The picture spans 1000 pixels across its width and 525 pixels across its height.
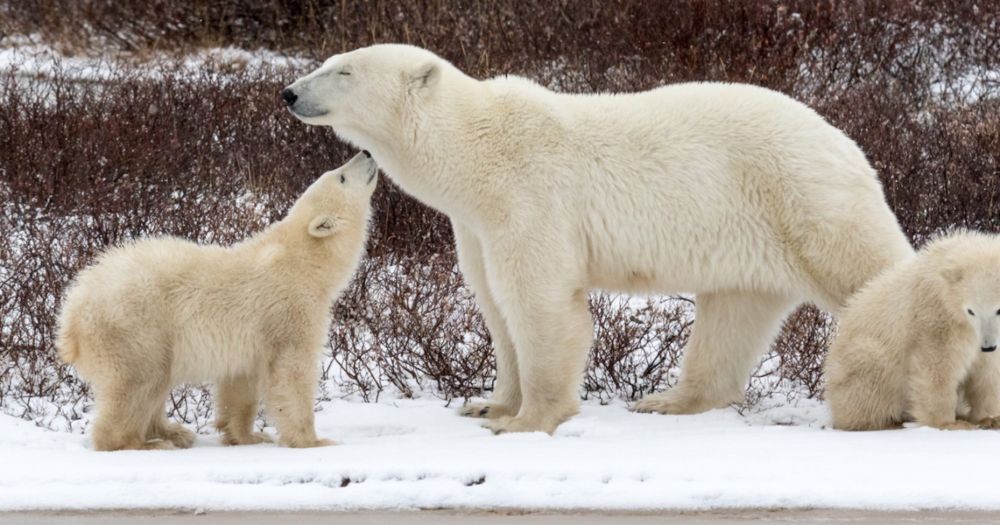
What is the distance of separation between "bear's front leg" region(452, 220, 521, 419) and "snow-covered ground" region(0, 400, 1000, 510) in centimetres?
61

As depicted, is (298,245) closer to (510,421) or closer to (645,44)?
(510,421)

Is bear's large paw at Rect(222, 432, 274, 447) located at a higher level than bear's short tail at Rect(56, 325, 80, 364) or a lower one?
lower

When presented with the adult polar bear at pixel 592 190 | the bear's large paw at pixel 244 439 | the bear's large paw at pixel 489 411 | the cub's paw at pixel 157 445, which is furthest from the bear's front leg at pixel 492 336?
the cub's paw at pixel 157 445

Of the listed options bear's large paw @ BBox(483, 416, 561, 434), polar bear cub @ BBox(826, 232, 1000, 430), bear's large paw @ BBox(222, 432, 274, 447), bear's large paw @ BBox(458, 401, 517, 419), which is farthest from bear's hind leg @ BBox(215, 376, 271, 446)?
polar bear cub @ BBox(826, 232, 1000, 430)

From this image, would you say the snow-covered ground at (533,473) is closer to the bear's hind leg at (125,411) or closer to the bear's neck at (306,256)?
the bear's hind leg at (125,411)

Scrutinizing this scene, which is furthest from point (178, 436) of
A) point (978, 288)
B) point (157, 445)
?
point (978, 288)

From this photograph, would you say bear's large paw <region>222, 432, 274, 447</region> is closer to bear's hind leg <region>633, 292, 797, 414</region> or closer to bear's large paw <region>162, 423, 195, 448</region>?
bear's large paw <region>162, 423, 195, 448</region>

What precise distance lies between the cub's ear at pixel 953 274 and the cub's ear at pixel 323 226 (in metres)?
1.79

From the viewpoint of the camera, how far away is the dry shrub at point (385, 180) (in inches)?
214

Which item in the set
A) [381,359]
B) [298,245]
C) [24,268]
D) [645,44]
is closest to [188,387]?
[381,359]

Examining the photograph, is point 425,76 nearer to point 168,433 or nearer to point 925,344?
point 168,433

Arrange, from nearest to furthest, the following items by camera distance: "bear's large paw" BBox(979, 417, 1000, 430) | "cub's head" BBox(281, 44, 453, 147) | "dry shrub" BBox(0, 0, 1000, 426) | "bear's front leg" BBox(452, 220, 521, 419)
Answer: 1. "bear's large paw" BBox(979, 417, 1000, 430)
2. "cub's head" BBox(281, 44, 453, 147)
3. "bear's front leg" BBox(452, 220, 521, 419)
4. "dry shrub" BBox(0, 0, 1000, 426)

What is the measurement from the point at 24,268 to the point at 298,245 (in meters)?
2.31

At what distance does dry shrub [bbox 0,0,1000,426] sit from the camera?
545 cm
